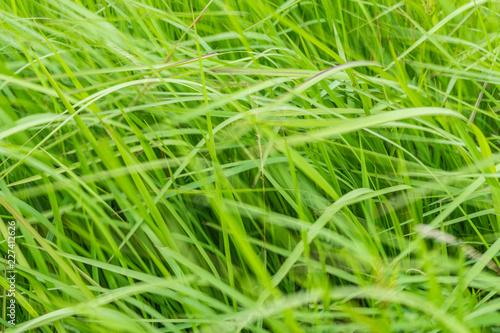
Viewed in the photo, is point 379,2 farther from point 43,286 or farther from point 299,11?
point 43,286

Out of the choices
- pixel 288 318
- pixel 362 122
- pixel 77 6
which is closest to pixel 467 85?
pixel 362 122

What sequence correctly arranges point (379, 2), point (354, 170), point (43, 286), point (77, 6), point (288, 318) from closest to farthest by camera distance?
point (288, 318) < point (43, 286) < point (354, 170) < point (77, 6) < point (379, 2)

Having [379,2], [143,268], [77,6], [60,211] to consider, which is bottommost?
[143,268]

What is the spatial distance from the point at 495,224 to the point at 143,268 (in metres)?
0.60

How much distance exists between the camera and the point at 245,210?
0.77 m

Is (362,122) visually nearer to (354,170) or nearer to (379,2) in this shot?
(354,170)

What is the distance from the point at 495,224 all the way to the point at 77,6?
933 millimetres

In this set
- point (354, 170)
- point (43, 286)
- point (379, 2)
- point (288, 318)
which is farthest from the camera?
point (379, 2)

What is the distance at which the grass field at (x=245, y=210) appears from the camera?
61 centimetres

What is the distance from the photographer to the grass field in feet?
1.99

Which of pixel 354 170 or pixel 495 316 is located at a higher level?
pixel 354 170

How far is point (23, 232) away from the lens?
70 cm

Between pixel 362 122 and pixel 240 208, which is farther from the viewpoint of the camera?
pixel 240 208

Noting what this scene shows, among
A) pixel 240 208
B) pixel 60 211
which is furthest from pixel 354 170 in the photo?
pixel 60 211
